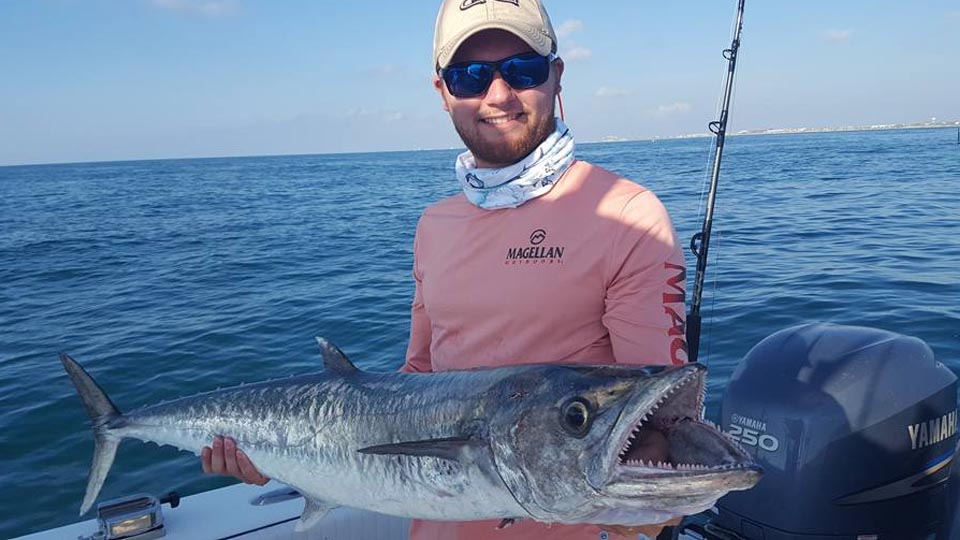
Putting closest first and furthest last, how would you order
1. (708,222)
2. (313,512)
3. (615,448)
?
(615,448)
(313,512)
(708,222)

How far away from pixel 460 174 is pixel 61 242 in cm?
2440

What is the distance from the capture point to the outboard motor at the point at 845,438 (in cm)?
354

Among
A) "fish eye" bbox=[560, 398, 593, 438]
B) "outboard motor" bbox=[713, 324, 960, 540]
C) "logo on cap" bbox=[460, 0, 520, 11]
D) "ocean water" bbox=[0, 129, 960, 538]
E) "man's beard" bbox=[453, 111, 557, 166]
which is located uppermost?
"logo on cap" bbox=[460, 0, 520, 11]

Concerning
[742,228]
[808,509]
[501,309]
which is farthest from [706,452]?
[742,228]

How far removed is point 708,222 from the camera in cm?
484

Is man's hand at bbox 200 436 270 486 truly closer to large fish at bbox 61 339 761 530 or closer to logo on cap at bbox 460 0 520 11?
large fish at bbox 61 339 761 530

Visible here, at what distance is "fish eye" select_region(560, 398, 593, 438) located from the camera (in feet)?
6.57

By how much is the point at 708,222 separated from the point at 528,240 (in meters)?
2.71

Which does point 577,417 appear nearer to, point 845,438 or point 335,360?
point 335,360

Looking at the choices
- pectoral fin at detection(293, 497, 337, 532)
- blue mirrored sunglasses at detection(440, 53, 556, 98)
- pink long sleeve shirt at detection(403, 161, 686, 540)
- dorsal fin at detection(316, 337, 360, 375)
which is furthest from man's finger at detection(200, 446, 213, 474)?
blue mirrored sunglasses at detection(440, 53, 556, 98)

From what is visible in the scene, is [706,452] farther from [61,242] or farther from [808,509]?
[61,242]

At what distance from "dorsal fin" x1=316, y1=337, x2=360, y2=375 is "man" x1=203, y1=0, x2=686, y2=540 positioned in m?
0.40

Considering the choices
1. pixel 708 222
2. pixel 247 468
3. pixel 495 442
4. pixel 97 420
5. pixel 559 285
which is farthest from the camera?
pixel 708 222

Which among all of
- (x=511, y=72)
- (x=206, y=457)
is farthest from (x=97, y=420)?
(x=511, y=72)
